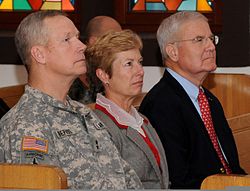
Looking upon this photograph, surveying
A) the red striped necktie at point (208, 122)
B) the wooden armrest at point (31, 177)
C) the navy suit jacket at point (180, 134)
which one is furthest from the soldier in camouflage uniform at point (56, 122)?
the red striped necktie at point (208, 122)

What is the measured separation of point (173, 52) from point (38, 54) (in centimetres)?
89

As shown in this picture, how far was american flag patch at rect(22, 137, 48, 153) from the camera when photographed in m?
2.60

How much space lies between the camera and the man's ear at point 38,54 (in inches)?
113

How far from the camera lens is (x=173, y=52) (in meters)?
3.60

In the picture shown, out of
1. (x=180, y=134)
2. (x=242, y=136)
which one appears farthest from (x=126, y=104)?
(x=242, y=136)

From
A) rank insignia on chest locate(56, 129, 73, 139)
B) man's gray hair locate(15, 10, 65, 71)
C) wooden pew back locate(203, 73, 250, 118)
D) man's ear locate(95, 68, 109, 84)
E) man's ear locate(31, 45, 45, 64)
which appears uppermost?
man's gray hair locate(15, 10, 65, 71)

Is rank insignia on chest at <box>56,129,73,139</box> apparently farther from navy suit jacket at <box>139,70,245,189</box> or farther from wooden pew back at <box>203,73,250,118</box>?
wooden pew back at <box>203,73,250,118</box>

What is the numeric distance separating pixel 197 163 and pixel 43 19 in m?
0.92

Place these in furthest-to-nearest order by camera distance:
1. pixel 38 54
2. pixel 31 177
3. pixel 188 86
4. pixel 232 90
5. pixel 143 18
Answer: pixel 143 18 < pixel 232 90 < pixel 188 86 < pixel 38 54 < pixel 31 177

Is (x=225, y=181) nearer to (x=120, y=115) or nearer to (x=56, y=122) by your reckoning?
(x=56, y=122)

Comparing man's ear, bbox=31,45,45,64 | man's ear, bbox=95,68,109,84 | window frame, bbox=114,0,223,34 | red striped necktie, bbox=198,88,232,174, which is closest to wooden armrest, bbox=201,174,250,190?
man's ear, bbox=31,45,45,64

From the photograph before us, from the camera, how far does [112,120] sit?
3.11 metres

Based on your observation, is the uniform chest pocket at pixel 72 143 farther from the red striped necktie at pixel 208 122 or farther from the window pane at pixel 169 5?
the window pane at pixel 169 5

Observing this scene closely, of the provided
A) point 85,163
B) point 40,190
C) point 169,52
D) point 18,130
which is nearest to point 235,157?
point 169,52
